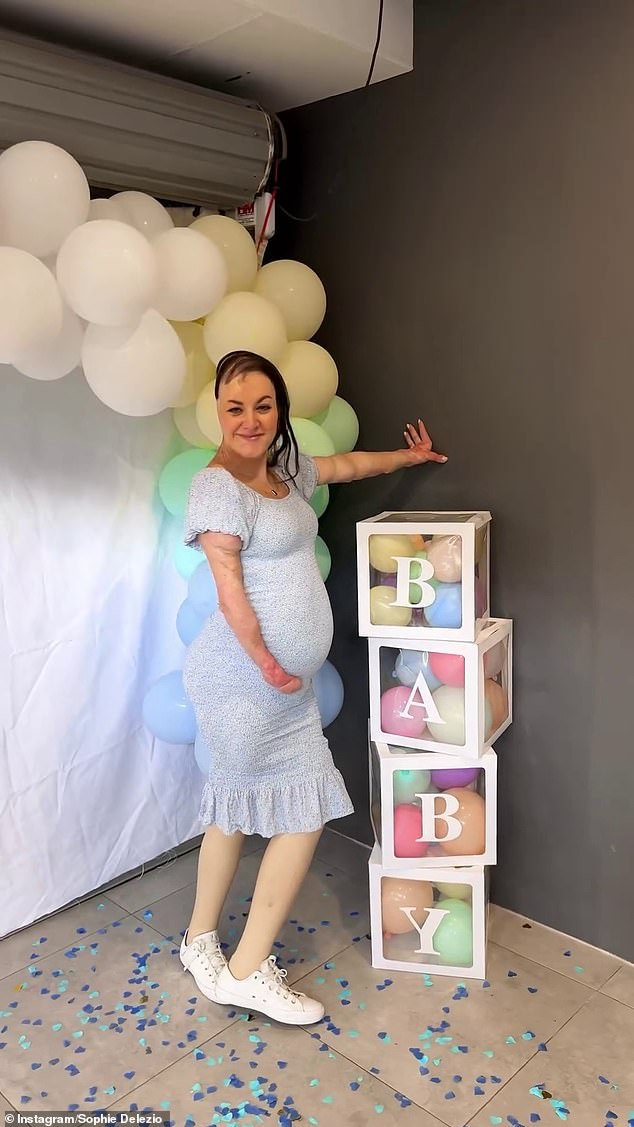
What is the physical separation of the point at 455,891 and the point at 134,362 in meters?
1.39

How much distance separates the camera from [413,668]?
210cm

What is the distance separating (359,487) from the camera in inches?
100.0

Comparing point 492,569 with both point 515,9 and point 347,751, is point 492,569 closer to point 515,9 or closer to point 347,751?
point 347,751

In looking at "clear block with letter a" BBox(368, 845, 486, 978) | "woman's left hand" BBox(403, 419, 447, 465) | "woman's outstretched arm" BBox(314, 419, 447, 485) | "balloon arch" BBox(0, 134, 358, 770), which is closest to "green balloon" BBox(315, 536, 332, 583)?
"balloon arch" BBox(0, 134, 358, 770)

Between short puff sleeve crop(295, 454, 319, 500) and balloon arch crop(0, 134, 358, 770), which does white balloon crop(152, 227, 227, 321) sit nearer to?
balloon arch crop(0, 134, 358, 770)

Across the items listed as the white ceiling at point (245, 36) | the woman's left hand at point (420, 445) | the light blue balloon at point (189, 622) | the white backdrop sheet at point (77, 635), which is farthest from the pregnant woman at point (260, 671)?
the white ceiling at point (245, 36)

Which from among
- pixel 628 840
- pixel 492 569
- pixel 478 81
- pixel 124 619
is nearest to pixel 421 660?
pixel 492 569

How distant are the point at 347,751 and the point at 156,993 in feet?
2.93

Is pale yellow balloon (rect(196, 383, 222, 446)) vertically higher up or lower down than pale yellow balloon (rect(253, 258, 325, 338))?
lower down

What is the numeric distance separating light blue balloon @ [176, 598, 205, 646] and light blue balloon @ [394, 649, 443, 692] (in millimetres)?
473

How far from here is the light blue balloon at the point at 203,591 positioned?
2.12m

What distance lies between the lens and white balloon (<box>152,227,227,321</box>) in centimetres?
189

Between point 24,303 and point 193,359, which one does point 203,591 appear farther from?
point 24,303

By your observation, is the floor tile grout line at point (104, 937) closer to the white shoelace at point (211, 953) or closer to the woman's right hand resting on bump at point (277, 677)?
the white shoelace at point (211, 953)
